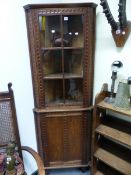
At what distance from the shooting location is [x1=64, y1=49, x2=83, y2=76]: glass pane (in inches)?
67.5

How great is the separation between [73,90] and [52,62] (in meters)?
0.35

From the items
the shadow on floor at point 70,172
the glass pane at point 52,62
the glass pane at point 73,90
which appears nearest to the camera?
the glass pane at point 52,62

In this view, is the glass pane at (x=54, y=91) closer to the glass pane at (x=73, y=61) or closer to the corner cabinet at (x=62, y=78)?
the corner cabinet at (x=62, y=78)

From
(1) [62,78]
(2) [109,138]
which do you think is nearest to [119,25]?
(1) [62,78]

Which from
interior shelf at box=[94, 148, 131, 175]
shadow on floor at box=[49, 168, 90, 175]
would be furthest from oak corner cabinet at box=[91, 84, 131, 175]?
shadow on floor at box=[49, 168, 90, 175]

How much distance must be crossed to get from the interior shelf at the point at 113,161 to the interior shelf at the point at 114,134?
26 cm

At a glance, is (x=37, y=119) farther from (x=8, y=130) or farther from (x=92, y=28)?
(x=92, y=28)

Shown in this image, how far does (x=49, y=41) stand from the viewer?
1.67 metres

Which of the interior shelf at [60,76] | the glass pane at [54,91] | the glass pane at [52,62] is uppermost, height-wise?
the glass pane at [52,62]

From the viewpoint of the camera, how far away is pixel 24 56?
168 centimetres

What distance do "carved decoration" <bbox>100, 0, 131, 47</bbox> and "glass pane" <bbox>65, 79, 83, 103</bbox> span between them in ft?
1.66

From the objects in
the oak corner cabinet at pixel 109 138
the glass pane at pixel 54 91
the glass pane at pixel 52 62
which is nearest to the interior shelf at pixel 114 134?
the oak corner cabinet at pixel 109 138

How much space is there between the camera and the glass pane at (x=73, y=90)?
1.81 metres

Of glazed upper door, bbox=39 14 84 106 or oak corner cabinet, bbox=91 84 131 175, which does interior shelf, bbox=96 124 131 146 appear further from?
glazed upper door, bbox=39 14 84 106
